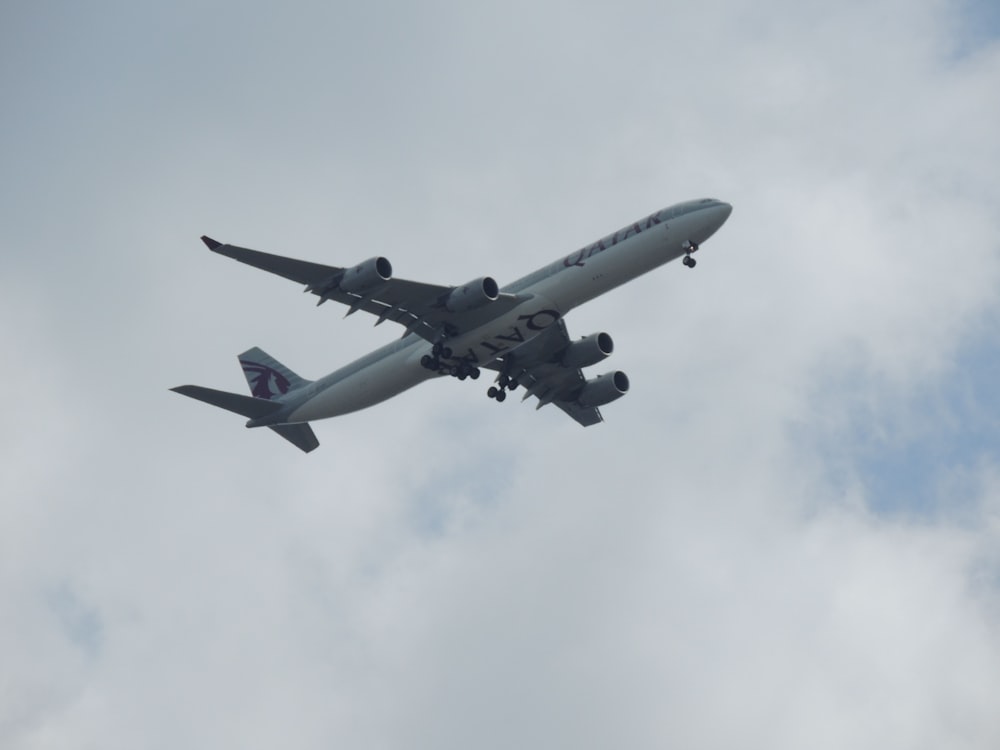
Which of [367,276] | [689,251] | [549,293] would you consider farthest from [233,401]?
[689,251]

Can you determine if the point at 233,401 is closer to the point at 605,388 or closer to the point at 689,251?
the point at 605,388

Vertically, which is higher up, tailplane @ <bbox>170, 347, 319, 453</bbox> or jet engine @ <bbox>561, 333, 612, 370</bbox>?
jet engine @ <bbox>561, 333, 612, 370</bbox>

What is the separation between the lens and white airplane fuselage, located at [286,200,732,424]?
53375mm

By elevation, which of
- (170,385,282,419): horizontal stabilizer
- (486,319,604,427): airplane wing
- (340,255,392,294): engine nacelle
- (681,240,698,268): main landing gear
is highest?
(681,240,698,268): main landing gear

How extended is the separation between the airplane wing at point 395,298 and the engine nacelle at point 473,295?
0.28 meters

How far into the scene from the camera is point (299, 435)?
64.8m

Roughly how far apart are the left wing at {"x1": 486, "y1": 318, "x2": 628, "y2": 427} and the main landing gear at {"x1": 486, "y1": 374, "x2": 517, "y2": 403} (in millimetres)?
98

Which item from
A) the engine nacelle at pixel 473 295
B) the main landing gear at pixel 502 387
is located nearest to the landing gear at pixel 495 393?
the main landing gear at pixel 502 387

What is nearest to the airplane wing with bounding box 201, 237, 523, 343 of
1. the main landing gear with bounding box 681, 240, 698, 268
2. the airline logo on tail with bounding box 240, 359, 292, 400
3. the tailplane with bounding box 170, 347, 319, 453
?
the main landing gear with bounding box 681, 240, 698, 268

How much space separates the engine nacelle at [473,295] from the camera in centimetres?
5412

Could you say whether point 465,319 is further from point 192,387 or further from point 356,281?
point 192,387

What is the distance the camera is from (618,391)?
64.5 m

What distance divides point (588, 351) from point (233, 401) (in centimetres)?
1692

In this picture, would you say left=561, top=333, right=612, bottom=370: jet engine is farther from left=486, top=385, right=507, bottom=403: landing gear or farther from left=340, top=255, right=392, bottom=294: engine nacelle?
left=340, top=255, right=392, bottom=294: engine nacelle
